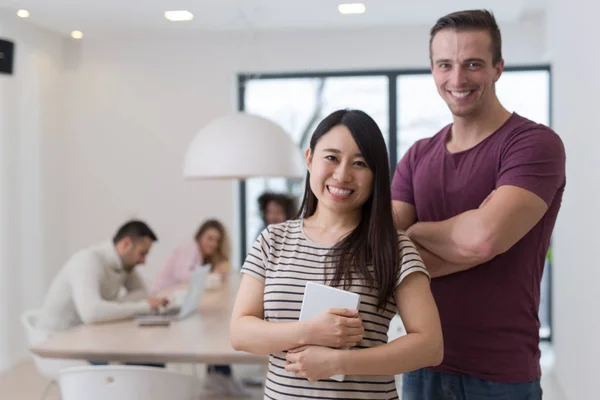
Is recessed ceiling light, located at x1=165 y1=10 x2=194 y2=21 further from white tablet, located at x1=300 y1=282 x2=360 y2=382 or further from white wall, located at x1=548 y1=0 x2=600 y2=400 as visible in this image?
white tablet, located at x1=300 y1=282 x2=360 y2=382

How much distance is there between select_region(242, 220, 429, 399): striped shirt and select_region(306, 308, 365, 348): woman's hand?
0.07 metres

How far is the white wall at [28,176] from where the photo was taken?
6.12 metres

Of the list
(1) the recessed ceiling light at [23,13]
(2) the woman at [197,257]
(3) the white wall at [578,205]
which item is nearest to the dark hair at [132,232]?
(2) the woman at [197,257]

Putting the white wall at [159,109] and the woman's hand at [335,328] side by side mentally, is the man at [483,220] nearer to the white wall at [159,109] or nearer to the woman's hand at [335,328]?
the woman's hand at [335,328]

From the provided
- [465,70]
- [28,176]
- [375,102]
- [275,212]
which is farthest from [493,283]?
[28,176]

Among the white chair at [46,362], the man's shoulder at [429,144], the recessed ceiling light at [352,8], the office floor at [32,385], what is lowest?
the office floor at [32,385]

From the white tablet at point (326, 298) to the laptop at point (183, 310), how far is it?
2.48 metres

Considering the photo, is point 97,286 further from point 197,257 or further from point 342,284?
point 342,284

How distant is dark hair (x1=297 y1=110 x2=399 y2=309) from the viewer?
1.56m

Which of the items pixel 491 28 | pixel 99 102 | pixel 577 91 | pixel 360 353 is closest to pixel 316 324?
pixel 360 353

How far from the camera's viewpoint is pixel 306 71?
6906 mm

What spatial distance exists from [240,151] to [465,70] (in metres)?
2.46

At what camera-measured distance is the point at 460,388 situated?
5.92 feet

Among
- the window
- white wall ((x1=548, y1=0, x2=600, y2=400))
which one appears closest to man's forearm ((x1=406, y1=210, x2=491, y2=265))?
white wall ((x1=548, y1=0, x2=600, y2=400))
